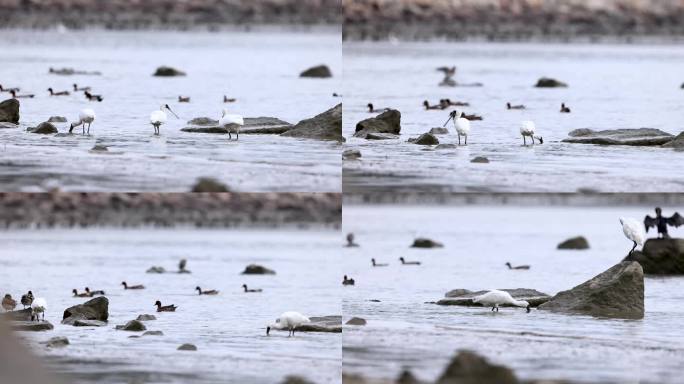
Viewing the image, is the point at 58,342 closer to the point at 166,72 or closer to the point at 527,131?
the point at 527,131

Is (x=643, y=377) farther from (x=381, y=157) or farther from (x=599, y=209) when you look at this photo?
(x=599, y=209)

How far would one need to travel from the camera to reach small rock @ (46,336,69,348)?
14.4 m

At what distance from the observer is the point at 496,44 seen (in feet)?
187

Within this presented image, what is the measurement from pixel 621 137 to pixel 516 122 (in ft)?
6.71

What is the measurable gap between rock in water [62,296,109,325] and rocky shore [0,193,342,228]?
18896mm

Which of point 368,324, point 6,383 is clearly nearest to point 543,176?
point 368,324

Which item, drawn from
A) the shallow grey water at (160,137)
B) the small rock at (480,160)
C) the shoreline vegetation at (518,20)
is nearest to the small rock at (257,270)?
the shallow grey water at (160,137)

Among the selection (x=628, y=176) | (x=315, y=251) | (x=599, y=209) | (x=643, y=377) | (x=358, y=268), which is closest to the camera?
(x=643, y=377)

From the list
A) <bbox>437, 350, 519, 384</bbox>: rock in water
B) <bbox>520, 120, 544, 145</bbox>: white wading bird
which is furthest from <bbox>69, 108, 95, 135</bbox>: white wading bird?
<bbox>437, 350, 519, 384</bbox>: rock in water

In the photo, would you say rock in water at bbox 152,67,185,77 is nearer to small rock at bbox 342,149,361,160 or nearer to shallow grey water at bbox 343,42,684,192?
shallow grey water at bbox 343,42,684,192

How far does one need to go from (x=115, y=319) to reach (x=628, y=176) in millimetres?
5289

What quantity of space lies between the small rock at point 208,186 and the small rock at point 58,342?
73.8 inches

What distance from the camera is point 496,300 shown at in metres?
16.0

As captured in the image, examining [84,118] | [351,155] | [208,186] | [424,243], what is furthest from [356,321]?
[424,243]
